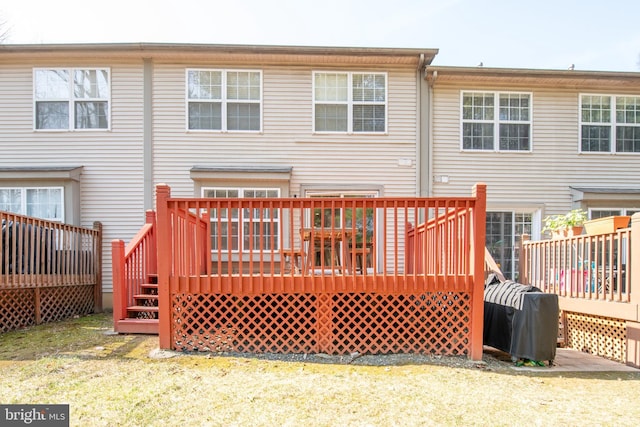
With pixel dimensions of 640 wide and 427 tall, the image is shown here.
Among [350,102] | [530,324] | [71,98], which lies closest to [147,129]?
[71,98]

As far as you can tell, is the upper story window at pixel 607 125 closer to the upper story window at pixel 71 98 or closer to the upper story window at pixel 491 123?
the upper story window at pixel 491 123

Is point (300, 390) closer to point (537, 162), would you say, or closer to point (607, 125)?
point (537, 162)

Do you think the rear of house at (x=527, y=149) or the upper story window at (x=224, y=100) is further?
Answer: the rear of house at (x=527, y=149)

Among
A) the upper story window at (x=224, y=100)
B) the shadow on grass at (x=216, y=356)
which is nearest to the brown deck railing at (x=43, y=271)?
the shadow on grass at (x=216, y=356)

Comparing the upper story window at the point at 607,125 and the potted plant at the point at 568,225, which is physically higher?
the upper story window at the point at 607,125

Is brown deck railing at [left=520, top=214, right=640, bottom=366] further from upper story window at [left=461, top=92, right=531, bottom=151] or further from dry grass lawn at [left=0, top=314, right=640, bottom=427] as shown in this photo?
Result: upper story window at [left=461, top=92, right=531, bottom=151]

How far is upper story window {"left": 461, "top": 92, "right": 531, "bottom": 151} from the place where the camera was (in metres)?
8.84

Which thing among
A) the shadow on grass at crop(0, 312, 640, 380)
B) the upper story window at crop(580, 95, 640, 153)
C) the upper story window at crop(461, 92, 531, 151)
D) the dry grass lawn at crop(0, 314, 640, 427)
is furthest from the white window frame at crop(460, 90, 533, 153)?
the dry grass lawn at crop(0, 314, 640, 427)

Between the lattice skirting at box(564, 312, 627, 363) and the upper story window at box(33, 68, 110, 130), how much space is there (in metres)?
9.68

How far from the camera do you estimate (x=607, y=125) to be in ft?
29.4

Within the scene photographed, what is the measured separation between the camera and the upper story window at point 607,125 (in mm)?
8961

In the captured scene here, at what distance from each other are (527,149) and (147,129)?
869 cm

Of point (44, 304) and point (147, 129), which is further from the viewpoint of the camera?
point (147, 129)

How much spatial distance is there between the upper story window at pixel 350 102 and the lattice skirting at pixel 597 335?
5199 millimetres
